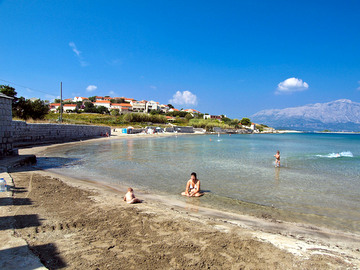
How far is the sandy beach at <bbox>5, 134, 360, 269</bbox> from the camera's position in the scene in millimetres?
3727

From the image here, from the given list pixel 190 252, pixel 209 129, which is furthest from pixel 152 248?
pixel 209 129

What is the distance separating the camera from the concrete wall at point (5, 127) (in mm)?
12055

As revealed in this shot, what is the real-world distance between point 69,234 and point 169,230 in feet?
6.42

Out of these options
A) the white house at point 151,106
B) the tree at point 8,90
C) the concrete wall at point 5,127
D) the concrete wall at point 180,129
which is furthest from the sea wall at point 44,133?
the white house at point 151,106

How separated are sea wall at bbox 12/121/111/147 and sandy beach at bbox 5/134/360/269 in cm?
1644

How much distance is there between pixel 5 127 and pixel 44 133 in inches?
544

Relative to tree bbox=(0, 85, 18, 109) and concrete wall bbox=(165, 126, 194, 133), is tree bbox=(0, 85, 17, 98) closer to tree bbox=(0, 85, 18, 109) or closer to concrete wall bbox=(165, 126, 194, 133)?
tree bbox=(0, 85, 18, 109)

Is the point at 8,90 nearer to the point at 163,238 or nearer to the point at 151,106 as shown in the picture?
the point at 163,238

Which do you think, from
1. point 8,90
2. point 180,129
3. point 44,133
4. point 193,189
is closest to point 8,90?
point 8,90

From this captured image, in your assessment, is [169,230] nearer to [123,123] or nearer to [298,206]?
[298,206]

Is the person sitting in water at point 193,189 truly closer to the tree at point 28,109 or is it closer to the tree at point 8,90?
the tree at point 28,109

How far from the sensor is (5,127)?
12.3 metres

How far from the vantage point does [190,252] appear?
4035 mm

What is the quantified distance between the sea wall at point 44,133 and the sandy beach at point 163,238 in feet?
53.9
